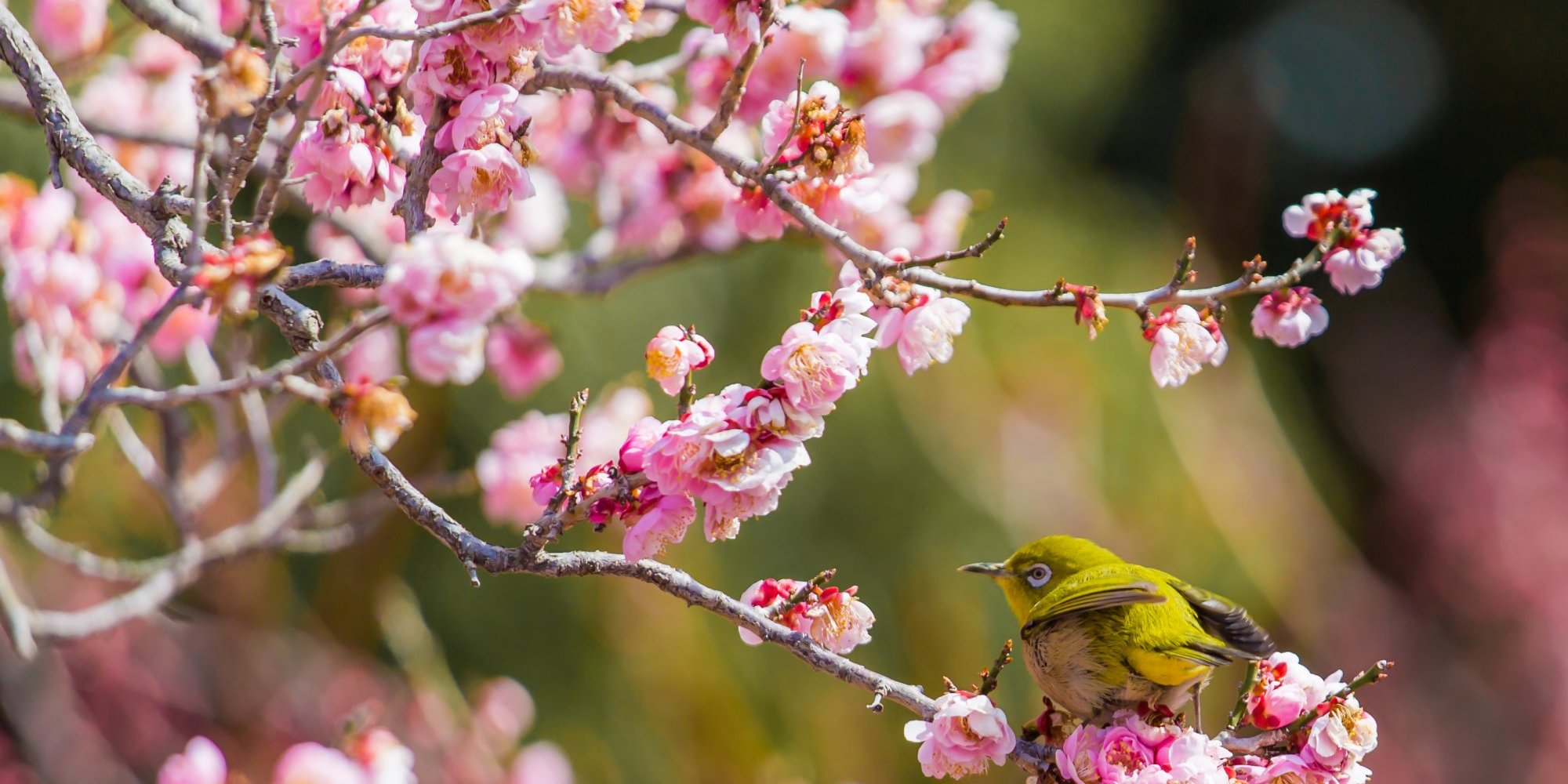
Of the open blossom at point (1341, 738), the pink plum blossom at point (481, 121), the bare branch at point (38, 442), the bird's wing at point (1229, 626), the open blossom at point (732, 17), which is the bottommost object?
the open blossom at point (1341, 738)

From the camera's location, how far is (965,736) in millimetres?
901

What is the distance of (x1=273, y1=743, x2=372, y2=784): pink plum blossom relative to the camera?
125 cm

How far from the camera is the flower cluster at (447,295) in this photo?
2.13ft

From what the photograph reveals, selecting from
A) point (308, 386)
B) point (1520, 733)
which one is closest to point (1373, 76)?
point (1520, 733)

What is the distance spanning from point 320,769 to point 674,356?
0.68 metres

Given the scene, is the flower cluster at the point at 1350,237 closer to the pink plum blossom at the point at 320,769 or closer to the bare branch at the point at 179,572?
the pink plum blossom at the point at 320,769

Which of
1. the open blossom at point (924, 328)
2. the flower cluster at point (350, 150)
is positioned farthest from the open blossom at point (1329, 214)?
the flower cluster at point (350, 150)

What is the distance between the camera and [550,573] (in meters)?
0.84

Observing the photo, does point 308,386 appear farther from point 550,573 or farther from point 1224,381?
point 1224,381

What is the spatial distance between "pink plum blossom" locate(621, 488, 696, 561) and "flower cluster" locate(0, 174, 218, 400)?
2.69 feet

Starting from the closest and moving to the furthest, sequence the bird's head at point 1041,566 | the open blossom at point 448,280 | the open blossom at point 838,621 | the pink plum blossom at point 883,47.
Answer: the open blossom at point 448,280, the open blossom at point 838,621, the bird's head at point 1041,566, the pink plum blossom at point 883,47

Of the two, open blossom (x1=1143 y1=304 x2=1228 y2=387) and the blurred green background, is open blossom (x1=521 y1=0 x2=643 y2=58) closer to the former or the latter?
open blossom (x1=1143 y1=304 x2=1228 y2=387)

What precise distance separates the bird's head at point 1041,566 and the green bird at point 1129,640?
0.22ft

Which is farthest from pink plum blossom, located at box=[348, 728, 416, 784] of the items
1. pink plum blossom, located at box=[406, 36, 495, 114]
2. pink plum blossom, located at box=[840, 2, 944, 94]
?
pink plum blossom, located at box=[840, 2, 944, 94]
